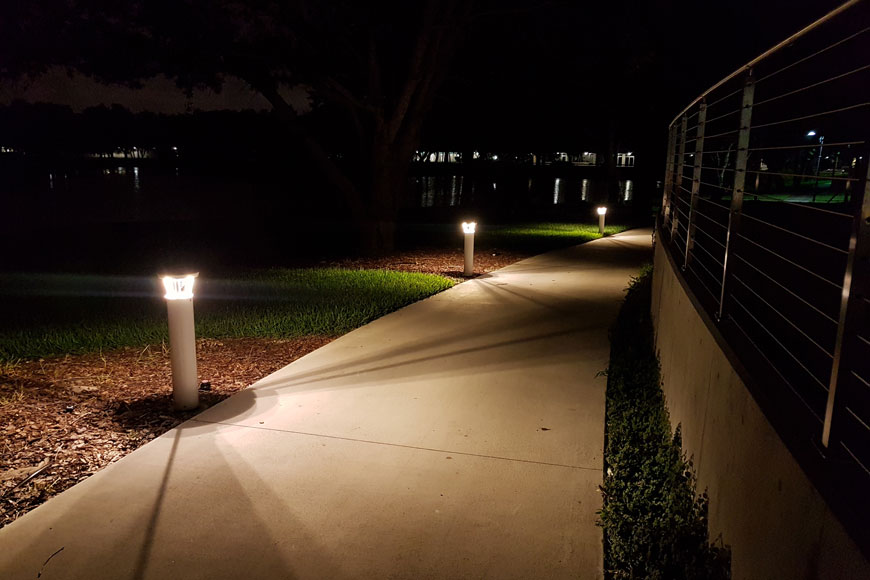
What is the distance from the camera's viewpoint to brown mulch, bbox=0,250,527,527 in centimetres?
421

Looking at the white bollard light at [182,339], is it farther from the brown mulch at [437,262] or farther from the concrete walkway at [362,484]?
the brown mulch at [437,262]

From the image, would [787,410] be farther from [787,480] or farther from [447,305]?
[447,305]

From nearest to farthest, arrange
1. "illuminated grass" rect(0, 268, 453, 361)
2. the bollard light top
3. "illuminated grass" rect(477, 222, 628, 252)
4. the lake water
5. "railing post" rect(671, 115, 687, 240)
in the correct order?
the bollard light top → "railing post" rect(671, 115, 687, 240) → "illuminated grass" rect(0, 268, 453, 361) → "illuminated grass" rect(477, 222, 628, 252) → the lake water

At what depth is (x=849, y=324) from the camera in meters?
1.98

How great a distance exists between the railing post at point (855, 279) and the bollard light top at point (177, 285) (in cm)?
419

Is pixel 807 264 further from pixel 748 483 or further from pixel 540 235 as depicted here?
pixel 540 235

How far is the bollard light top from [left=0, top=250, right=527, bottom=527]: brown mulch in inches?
35.5

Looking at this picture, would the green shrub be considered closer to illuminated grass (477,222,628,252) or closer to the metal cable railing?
the metal cable railing

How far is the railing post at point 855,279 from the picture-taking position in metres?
1.87

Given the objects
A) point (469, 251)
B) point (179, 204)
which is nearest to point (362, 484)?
point (469, 251)

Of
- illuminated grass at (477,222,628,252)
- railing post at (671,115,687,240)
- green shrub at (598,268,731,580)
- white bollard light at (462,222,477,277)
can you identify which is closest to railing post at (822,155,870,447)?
green shrub at (598,268,731,580)

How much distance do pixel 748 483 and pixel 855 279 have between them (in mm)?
1075

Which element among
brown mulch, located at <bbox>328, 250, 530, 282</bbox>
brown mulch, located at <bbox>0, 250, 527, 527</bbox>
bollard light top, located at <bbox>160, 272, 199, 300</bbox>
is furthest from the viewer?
brown mulch, located at <bbox>328, 250, 530, 282</bbox>

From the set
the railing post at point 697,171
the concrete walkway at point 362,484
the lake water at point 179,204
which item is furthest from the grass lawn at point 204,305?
the lake water at point 179,204
